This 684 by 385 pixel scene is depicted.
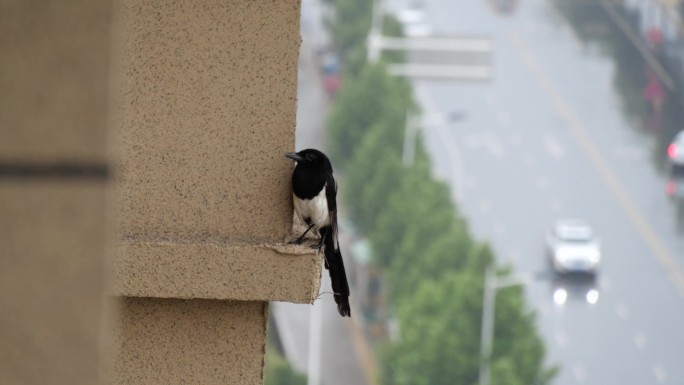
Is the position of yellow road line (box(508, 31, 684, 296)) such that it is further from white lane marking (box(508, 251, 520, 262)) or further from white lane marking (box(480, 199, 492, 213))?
white lane marking (box(480, 199, 492, 213))

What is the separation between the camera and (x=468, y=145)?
97750 mm

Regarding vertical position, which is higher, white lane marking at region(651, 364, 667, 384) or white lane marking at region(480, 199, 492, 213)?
white lane marking at region(480, 199, 492, 213)

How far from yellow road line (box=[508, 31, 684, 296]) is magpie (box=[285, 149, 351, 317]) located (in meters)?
75.9

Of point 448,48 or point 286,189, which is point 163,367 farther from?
point 448,48

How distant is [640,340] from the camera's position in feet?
251

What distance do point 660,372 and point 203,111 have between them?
227ft

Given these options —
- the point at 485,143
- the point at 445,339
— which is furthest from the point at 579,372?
the point at 485,143

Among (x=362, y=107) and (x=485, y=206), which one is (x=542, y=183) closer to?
(x=485, y=206)

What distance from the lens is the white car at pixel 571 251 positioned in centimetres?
7962

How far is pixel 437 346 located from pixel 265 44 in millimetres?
49356

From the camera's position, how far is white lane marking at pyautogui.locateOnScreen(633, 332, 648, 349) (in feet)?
249

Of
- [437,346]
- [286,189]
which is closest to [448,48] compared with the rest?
[437,346]

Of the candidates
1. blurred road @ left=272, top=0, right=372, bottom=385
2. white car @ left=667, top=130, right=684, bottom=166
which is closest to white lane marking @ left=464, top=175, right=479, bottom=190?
white car @ left=667, top=130, right=684, bottom=166

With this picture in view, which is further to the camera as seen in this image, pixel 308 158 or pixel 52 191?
pixel 308 158
